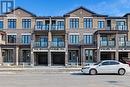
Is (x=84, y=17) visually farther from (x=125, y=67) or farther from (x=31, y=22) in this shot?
(x=125, y=67)

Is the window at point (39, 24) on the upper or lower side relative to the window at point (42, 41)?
upper

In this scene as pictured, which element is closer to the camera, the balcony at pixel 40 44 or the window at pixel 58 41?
the balcony at pixel 40 44

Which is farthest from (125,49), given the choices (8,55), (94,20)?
(8,55)

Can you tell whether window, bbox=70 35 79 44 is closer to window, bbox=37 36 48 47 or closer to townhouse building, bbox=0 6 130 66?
townhouse building, bbox=0 6 130 66

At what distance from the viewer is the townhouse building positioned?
57.4m

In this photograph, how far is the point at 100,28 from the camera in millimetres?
59406

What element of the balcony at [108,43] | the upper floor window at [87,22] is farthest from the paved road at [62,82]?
the upper floor window at [87,22]

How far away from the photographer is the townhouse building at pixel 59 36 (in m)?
57.4

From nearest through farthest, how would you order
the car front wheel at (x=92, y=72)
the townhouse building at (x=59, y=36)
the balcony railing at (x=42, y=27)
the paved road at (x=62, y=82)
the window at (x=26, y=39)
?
the paved road at (x=62, y=82) < the car front wheel at (x=92, y=72) < the townhouse building at (x=59, y=36) < the balcony railing at (x=42, y=27) < the window at (x=26, y=39)

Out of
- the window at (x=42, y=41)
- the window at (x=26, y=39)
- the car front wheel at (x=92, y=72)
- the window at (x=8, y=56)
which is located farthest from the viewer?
the window at (x=26, y=39)

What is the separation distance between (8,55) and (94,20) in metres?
17.1

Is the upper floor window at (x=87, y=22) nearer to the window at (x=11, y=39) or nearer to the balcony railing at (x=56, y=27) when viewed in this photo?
the balcony railing at (x=56, y=27)

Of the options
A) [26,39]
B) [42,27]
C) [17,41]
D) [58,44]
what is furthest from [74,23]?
[17,41]

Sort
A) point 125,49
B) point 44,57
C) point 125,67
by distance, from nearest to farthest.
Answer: point 125,67 < point 125,49 < point 44,57
